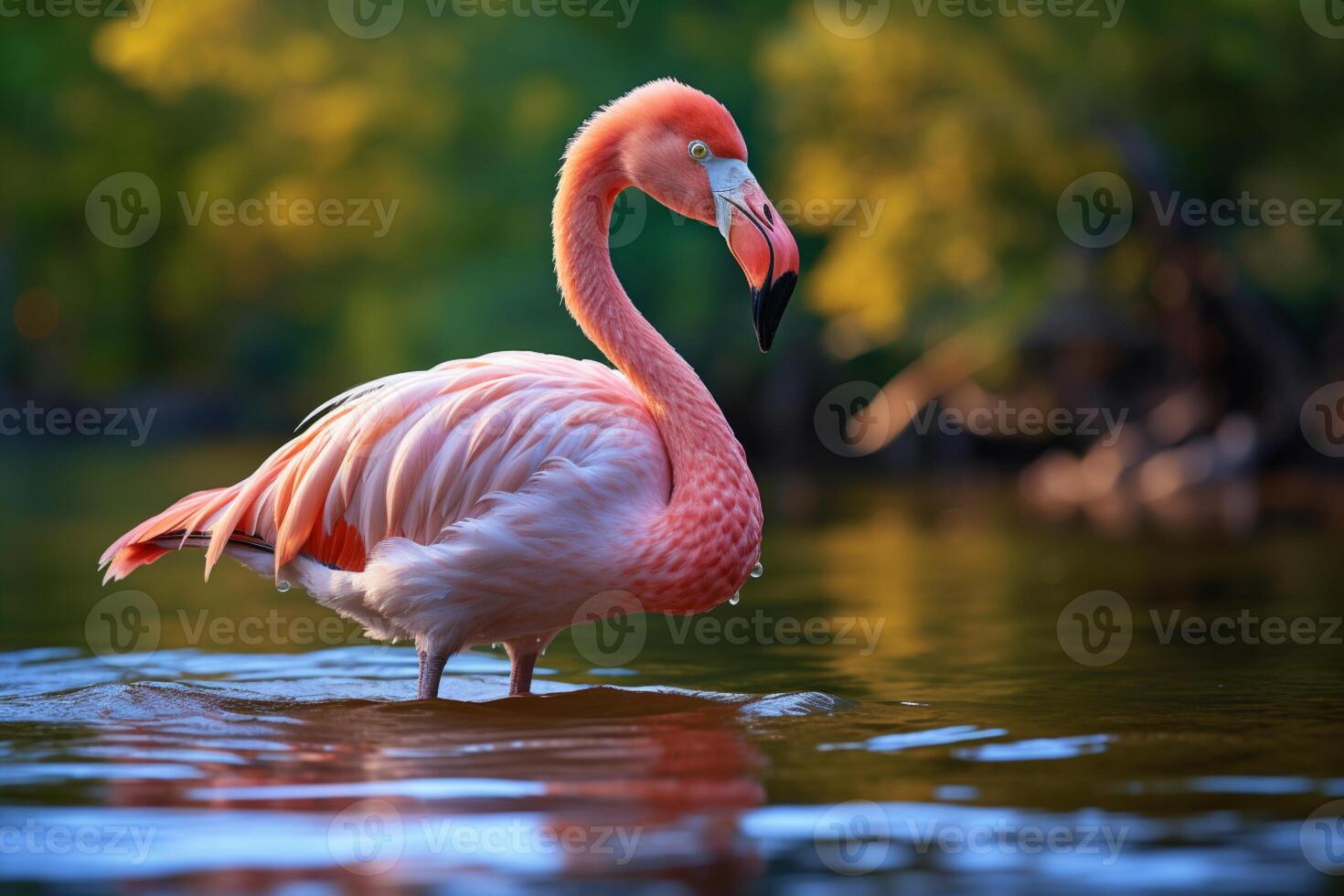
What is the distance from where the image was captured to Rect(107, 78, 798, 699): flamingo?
15.9 ft

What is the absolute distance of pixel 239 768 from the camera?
4051 mm

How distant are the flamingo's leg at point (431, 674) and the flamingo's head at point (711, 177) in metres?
1.37

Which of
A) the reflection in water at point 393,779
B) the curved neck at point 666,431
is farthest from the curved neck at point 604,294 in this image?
the reflection in water at point 393,779

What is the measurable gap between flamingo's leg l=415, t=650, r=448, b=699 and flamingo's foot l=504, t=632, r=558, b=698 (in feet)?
1.01

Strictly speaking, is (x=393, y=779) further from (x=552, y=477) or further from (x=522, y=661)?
(x=522, y=661)

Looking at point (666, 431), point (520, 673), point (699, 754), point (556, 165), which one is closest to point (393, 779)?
point (699, 754)

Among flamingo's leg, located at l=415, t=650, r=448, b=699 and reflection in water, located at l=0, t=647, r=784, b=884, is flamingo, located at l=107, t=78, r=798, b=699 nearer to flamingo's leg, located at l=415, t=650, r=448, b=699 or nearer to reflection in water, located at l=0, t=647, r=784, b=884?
flamingo's leg, located at l=415, t=650, r=448, b=699

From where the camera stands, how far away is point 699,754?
4.17 m

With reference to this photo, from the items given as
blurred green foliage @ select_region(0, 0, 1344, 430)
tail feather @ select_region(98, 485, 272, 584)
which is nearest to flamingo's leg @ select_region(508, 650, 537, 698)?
tail feather @ select_region(98, 485, 272, 584)

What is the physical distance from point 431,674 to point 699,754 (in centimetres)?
122

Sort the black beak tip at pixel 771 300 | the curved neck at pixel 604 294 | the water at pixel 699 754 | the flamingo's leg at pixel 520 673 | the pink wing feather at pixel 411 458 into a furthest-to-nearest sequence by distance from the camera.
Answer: the flamingo's leg at pixel 520 673
the curved neck at pixel 604 294
the pink wing feather at pixel 411 458
the black beak tip at pixel 771 300
the water at pixel 699 754

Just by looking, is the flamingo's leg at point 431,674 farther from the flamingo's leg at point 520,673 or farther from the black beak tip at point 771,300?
the black beak tip at point 771,300

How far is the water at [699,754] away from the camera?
3.18m

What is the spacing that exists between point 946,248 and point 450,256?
1005 cm
